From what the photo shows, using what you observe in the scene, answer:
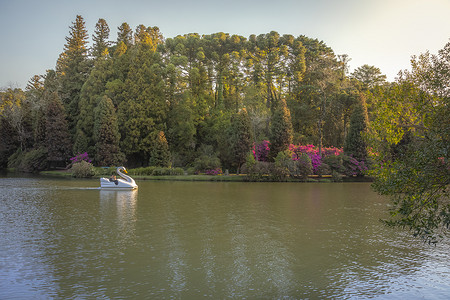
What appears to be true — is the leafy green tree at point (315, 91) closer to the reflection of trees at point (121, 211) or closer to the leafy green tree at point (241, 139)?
the leafy green tree at point (241, 139)

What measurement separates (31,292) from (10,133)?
2015 inches

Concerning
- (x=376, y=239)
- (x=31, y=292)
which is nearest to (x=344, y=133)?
(x=376, y=239)

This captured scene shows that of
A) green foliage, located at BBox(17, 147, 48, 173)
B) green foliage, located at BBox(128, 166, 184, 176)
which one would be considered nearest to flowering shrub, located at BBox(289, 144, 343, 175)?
green foliage, located at BBox(128, 166, 184, 176)

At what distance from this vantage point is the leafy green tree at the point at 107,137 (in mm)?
38594

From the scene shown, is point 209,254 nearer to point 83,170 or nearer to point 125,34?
point 83,170

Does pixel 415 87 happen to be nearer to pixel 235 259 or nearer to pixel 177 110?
pixel 235 259

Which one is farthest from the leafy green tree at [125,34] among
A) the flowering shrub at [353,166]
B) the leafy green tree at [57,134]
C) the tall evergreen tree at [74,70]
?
the flowering shrub at [353,166]

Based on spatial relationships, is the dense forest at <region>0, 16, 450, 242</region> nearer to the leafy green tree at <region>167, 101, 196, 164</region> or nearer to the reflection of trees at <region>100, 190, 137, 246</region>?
the leafy green tree at <region>167, 101, 196, 164</region>

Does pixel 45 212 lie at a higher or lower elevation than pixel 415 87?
lower

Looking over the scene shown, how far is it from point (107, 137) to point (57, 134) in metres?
7.87

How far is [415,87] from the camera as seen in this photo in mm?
7695

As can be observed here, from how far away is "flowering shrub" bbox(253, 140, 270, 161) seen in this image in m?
36.3

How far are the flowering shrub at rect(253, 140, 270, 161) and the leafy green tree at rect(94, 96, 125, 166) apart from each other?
14.6 m

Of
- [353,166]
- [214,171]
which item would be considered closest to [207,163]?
[214,171]
